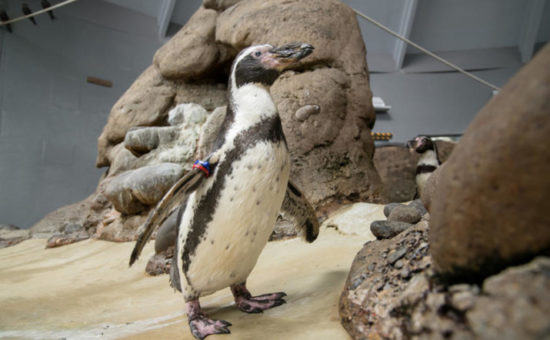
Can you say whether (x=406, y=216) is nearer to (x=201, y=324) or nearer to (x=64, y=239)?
(x=201, y=324)

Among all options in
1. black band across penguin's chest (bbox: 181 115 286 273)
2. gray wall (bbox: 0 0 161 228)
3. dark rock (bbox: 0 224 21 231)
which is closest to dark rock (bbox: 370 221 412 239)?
black band across penguin's chest (bbox: 181 115 286 273)

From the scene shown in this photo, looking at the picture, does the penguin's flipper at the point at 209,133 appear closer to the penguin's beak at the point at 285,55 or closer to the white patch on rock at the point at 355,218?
the white patch on rock at the point at 355,218

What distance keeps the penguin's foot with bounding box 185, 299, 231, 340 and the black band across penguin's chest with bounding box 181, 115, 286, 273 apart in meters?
0.22

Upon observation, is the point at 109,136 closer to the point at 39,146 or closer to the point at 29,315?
the point at 39,146

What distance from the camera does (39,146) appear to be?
21.1 ft

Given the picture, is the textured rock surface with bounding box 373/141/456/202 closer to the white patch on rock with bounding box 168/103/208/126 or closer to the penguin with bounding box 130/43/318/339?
the white patch on rock with bounding box 168/103/208/126

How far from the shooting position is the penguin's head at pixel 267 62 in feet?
4.61

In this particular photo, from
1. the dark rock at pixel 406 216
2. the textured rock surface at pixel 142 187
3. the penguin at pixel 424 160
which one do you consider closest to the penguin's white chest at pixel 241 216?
the dark rock at pixel 406 216

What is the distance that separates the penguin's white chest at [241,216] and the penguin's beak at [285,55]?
0.35 metres

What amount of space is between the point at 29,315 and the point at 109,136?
12.9ft

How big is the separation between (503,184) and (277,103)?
2.66 m

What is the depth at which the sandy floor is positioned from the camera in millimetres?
1278

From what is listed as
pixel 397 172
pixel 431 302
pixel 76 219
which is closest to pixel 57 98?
pixel 76 219

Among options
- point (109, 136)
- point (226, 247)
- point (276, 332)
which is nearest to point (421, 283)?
point (276, 332)
